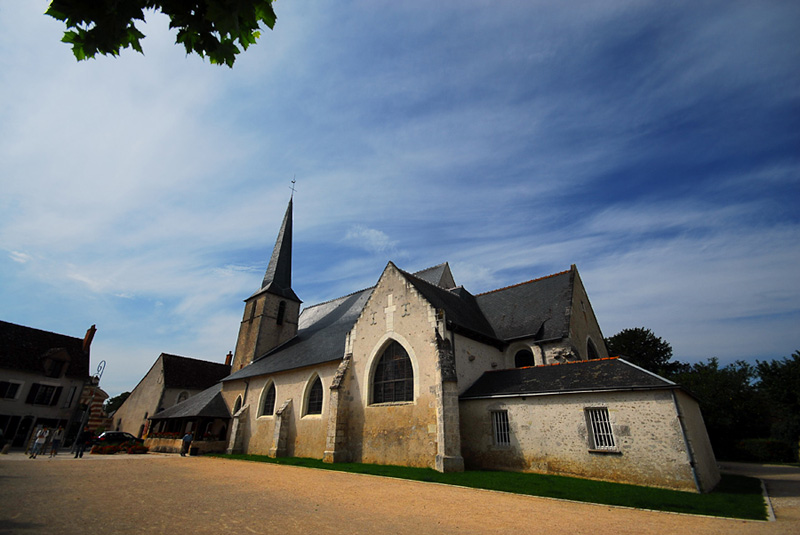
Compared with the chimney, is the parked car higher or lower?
lower

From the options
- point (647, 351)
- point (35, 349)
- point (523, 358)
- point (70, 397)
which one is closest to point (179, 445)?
point (70, 397)

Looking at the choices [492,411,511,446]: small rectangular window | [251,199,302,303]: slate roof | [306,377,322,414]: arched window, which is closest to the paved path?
[492,411,511,446]: small rectangular window

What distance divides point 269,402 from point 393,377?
9856 mm

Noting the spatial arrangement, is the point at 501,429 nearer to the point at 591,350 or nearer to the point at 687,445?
the point at 687,445

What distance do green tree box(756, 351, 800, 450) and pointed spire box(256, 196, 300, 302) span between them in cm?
3359

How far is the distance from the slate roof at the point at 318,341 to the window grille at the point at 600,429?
1095 centimetres

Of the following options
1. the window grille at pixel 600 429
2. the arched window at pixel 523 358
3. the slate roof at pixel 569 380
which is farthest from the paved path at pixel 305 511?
the arched window at pixel 523 358

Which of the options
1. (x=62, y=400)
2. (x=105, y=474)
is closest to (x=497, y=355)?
(x=105, y=474)

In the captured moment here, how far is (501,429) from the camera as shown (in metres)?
12.8

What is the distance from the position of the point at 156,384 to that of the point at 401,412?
82.6 ft

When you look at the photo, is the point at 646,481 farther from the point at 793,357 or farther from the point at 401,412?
the point at 793,357

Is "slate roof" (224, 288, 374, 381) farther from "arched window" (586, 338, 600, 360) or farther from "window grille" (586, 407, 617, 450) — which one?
"arched window" (586, 338, 600, 360)

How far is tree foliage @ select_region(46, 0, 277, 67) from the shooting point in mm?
2738

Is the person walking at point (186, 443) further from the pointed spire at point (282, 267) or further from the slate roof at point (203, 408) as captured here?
the pointed spire at point (282, 267)
